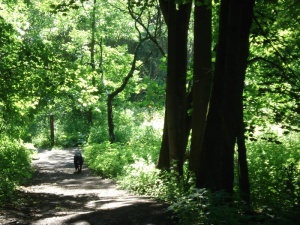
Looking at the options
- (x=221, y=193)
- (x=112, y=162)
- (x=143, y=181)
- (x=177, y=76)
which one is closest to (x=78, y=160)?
(x=112, y=162)

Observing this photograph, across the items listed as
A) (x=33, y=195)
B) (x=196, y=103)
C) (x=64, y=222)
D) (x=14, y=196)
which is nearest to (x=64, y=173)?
(x=33, y=195)

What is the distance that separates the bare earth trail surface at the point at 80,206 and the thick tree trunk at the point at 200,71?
2123 millimetres

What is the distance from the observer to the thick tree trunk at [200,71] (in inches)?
382

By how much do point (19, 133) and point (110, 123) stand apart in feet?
28.3

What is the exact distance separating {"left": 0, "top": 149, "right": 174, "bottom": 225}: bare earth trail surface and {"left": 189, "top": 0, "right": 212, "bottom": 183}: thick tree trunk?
6.96ft

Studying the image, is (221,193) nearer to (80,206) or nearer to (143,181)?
(80,206)

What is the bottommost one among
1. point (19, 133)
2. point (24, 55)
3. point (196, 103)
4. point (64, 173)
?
point (64, 173)

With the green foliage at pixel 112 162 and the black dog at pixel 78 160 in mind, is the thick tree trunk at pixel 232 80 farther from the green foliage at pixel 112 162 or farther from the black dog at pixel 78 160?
the black dog at pixel 78 160

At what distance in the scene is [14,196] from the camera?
11117mm

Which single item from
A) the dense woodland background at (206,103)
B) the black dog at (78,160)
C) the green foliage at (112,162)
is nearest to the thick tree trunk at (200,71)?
the dense woodland background at (206,103)

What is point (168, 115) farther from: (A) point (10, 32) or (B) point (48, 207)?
(A) point (10, 32)

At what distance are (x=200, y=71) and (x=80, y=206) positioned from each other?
198 inches

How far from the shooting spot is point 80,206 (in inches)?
410

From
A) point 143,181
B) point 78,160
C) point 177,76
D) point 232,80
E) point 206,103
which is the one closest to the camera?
point 232,80
